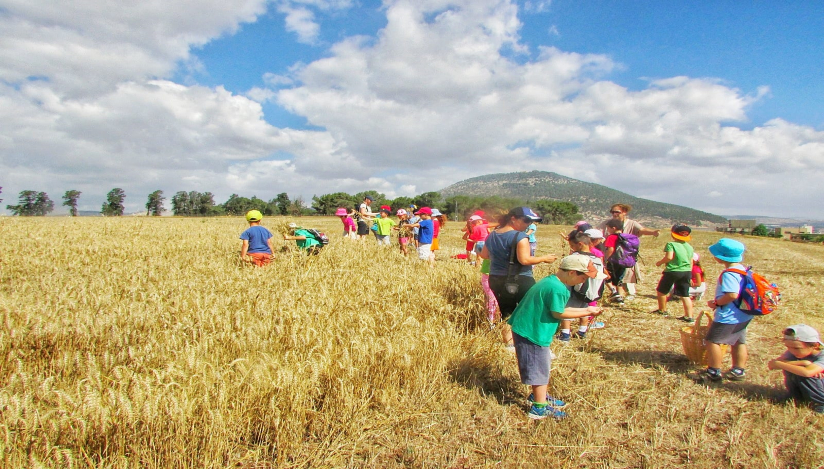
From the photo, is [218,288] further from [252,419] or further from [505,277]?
[505,277]

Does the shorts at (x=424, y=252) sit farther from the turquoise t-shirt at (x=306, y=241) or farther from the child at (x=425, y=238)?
the turquoise t-shirt at (x=306, y=241)

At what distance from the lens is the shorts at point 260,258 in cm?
810

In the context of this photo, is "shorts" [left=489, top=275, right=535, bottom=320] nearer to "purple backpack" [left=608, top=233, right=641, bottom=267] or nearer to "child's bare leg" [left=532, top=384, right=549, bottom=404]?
"child's bare leg" [left=532, top=384, right=549, bottom=404]

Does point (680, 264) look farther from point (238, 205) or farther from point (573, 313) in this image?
point (238, 205)

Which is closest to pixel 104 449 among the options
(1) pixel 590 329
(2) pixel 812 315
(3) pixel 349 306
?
Result: (3) pixel 349 306

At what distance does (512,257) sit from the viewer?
Answer: 4.50m

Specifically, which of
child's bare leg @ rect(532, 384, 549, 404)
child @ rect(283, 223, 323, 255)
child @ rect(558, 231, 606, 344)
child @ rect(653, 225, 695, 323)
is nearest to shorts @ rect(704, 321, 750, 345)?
child @ rect(558, 231, 606, 344)

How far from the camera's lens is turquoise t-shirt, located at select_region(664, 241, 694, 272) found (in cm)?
621

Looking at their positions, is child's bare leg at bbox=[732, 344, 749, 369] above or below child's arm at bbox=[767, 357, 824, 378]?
Answer: below

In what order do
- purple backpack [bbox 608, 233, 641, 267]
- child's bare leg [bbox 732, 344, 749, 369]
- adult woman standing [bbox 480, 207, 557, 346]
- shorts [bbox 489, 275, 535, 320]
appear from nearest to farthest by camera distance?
1. child's bare leg [bbox 732, 344, 749, 369]
2. adult woman standing [bbox 480, 207, 557, 346]
3. shorts [bbox 489, 275, 535, 320]
4. purple backpack [bbox 608, 233, 641, 267]

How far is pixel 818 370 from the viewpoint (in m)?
3.49

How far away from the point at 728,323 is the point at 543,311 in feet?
7.27

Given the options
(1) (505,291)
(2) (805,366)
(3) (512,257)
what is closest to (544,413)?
(1) (505,291)

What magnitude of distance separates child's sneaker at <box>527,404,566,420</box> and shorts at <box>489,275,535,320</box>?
1360 millimetres
